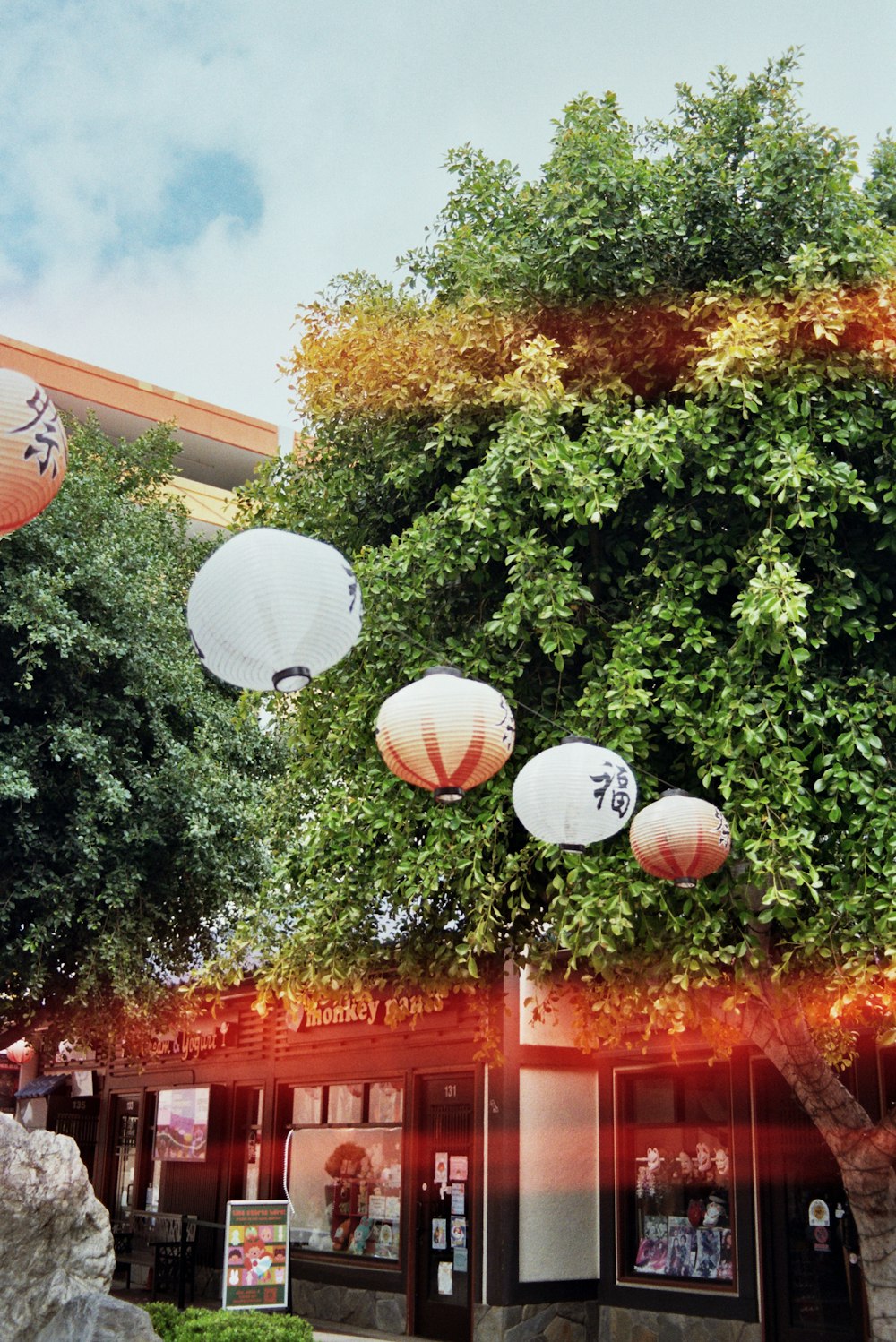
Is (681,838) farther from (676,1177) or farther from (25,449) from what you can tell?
(676,1177)

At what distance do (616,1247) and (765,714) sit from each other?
321 inches

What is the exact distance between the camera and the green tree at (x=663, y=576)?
8.13 m

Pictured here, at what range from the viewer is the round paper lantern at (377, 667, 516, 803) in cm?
673

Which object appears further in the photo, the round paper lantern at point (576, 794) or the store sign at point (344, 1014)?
the store sign at point (344, 1014)

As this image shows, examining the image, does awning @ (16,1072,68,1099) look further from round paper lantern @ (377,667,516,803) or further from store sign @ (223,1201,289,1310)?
round paper lantern @ (377,667,516,803)

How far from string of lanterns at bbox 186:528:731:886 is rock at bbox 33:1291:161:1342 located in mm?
5086

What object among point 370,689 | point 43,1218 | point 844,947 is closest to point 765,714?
point 844,947

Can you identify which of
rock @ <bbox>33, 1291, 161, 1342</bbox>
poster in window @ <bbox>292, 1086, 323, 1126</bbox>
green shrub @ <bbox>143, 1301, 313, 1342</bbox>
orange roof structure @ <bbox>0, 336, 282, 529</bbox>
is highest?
orange roof structure @ <bbox>0, 336, 282, 529</bbox>

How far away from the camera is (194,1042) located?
19375 mm

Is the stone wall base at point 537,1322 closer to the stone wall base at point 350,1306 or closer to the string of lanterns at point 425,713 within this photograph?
the stone wall base at point 350,1306

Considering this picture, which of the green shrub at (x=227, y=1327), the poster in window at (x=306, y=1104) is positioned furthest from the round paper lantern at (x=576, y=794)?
the poster in window at (x=306, y=1104)

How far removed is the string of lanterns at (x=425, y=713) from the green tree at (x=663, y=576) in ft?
1.64

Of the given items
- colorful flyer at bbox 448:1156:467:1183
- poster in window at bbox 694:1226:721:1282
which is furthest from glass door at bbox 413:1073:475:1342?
poster in window at bbox 694:1226:721:1282

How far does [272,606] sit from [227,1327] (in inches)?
278
